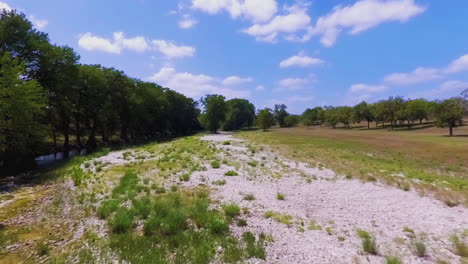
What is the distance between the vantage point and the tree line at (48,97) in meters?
21.7

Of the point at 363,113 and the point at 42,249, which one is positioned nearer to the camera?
the point at 42,249

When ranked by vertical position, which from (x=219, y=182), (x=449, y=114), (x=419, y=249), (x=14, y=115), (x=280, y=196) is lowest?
(x=419, y=249)

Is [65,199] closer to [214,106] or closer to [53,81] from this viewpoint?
[53,81]

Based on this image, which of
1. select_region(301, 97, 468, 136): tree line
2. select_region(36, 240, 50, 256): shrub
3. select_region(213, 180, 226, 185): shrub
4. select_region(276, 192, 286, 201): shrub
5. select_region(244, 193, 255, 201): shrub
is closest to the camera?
select_region(36, 240, 50, 256): shrub

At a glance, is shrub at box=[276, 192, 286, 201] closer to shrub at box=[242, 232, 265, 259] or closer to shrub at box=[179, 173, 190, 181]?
shrub at box=[242, 232, 265, 259]

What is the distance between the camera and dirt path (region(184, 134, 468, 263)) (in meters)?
7.77

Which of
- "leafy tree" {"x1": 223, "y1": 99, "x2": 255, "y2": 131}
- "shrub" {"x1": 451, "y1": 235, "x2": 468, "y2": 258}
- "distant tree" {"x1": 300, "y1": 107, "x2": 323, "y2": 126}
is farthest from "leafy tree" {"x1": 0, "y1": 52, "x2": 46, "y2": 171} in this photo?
"distant tree" {"x1": 300, "y1": 107, "x2": 323, "y2": 126}

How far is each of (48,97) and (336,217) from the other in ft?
133

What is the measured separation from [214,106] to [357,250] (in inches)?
3230

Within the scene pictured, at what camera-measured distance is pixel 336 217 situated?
10.8 metres

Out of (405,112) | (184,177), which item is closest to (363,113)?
(405,112)

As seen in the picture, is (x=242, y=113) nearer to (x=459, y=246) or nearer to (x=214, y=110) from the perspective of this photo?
(x=214, y=110)

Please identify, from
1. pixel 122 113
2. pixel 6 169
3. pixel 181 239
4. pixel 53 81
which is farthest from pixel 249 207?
pixel 122 113

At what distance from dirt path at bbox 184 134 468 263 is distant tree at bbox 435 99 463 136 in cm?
6354
